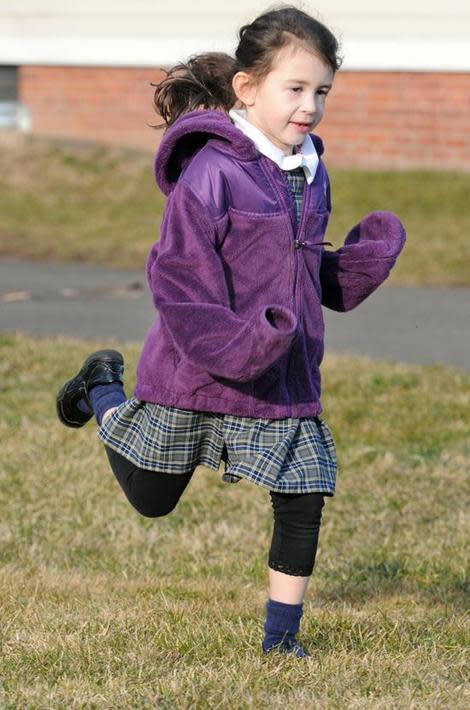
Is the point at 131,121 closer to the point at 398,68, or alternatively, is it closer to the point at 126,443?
the point at 398,68

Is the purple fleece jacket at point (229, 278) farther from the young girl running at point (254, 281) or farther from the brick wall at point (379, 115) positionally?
the brick wall at point (379, 115)

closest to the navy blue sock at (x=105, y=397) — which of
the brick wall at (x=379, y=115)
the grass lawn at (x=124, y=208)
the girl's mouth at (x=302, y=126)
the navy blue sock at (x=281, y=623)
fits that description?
the navy blue sock at (x=281, y=623)

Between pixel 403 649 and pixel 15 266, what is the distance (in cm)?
899

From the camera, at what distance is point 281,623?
402cm

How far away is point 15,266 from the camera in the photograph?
1264cm

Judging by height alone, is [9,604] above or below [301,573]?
below

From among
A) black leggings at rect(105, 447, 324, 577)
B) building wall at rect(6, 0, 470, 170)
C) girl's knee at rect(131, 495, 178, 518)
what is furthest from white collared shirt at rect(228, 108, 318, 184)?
building wall at rect(6, 0, 470, 170)

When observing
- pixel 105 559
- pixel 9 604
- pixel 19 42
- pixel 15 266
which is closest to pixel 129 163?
pixel 19 42

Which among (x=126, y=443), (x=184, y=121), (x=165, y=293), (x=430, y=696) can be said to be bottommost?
(x=430, y=696)

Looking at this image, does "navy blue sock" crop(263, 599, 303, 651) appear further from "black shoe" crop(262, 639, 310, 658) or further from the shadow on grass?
the shadow on grass

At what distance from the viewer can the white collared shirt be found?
3.99 metres

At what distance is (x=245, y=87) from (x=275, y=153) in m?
0.21

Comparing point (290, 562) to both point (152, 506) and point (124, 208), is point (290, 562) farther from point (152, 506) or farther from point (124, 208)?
point (124, 208)

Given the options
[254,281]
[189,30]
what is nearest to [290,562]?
[254,281]
